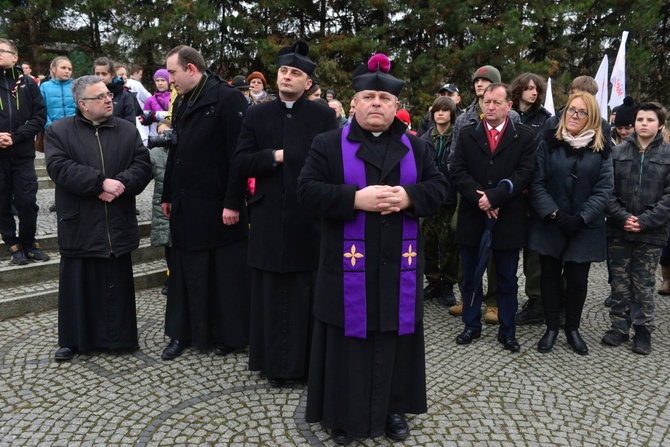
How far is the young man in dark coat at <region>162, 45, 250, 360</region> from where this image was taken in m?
4.34

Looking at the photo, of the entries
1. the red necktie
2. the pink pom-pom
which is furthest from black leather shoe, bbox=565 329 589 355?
the pink pom-pom

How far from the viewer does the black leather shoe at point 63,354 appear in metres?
4.40

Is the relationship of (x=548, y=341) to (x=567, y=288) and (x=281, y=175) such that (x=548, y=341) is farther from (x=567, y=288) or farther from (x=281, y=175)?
(x=281, y=175)

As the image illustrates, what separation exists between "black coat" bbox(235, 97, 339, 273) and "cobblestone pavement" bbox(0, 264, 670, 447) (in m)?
0.96

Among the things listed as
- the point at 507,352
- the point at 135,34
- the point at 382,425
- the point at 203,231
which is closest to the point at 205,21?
the point at 135,34

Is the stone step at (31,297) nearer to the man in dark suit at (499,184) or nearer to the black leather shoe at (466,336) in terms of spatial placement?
the black leather shoe at (466,336)

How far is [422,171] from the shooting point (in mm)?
3275

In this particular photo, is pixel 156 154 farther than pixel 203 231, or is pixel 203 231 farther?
pixel 156 154

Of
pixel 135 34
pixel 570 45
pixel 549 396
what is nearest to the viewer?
pixel 549 396

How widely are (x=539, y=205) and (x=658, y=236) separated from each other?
1.16 meters

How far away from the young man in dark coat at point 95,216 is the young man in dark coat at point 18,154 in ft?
6.04

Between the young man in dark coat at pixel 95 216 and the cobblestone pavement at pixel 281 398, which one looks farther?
the young man in dark coat at pixel 95 216

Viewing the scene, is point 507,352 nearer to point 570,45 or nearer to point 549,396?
point 549,396

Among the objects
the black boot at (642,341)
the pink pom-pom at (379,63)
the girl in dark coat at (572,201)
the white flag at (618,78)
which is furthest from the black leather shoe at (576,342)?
the white flag at (618,78)
